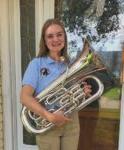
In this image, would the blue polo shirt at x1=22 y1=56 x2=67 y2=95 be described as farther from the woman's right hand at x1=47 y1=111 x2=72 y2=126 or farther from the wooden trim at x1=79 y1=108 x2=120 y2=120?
the wooden trim at x1=79 y1=108 x2=120 y2=120

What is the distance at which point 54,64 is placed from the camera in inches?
88.1

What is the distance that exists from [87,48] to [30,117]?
67 cm

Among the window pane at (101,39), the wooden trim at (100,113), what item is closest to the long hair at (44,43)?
the window pane at (101,39)

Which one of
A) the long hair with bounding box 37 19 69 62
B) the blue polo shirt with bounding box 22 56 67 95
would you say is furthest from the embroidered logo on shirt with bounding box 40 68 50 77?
the long hair with bounding box 37 19 69 62

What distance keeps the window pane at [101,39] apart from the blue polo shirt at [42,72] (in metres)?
0.77

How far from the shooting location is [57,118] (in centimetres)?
212

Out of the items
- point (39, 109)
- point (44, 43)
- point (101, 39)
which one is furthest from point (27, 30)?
point (39, 109)

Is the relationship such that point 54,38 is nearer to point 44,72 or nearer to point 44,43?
point 44,43

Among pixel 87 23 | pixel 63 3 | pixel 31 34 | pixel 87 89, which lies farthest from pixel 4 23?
pixel 87 89

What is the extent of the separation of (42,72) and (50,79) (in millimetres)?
79

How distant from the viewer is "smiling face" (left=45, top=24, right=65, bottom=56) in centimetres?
215

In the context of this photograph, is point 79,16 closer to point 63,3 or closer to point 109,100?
point 63,3

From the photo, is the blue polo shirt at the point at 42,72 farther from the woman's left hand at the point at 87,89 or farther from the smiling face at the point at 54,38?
the woman's left hand at the point at 87,89

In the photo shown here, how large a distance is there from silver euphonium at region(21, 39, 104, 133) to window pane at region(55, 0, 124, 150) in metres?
0.77
